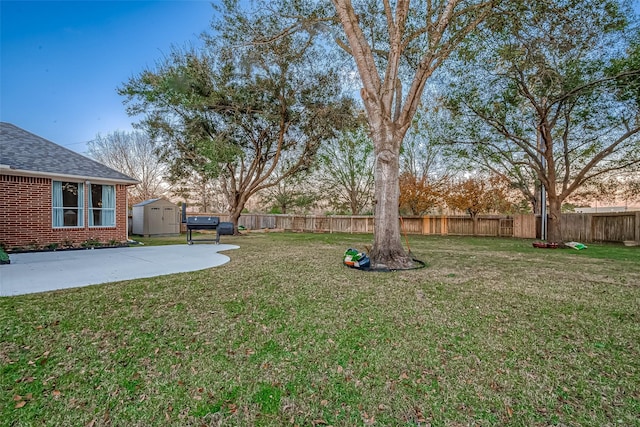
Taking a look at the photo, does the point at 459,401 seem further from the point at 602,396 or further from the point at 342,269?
the point at 342,269

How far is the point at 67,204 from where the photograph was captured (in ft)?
29.8

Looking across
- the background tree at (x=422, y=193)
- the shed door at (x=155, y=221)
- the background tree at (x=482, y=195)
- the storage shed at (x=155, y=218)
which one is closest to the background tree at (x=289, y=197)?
the background tree at (x=422, y=193)

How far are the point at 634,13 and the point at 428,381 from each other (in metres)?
10.8

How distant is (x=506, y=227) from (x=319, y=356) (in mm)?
15725

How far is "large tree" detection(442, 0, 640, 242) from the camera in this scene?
6383 mm

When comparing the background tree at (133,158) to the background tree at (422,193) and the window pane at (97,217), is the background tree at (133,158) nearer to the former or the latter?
the window pane at (97,217)

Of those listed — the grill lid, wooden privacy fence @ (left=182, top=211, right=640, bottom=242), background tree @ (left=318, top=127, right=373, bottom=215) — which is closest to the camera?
the grill lid

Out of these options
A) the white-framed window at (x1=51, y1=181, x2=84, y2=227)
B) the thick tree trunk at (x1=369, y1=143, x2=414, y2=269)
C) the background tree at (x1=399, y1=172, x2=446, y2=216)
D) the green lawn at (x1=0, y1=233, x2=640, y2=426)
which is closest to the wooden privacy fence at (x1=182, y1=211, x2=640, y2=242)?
the thick tree trunk at (x1=369, y1=143, x2=414, y2=269)

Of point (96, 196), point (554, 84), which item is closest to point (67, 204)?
point (96, 196)

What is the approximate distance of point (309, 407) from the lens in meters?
1.79

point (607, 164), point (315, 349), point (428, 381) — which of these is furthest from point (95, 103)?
point (607, 164)

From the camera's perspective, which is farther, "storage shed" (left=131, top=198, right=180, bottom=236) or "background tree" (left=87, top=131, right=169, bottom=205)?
"background tree" (left=87, top=131, right=169, bottom=205)

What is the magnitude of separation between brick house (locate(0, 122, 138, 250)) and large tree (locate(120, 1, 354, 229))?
330 centimetres

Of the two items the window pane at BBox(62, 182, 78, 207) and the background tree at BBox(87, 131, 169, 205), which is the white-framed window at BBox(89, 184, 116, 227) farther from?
the background tree at BBox(87, 131, 169, 205)
